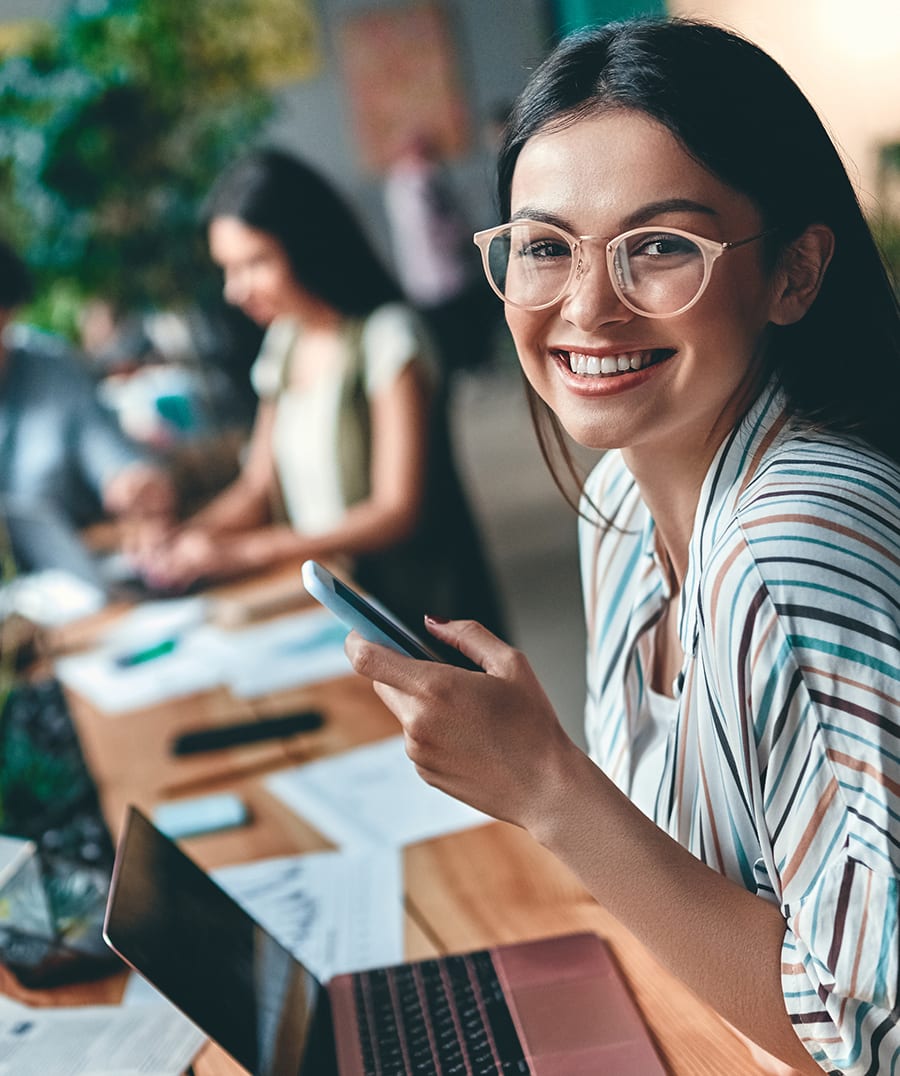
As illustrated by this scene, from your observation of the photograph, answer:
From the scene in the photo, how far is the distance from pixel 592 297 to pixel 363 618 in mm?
287

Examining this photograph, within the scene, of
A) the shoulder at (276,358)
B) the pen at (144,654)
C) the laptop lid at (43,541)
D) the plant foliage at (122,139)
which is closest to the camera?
the pen at (144,654)

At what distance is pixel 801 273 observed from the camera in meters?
0.91

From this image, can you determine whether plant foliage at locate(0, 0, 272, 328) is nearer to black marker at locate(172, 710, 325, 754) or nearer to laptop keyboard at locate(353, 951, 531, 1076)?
black marker at locate(172, 710, 325, 754)

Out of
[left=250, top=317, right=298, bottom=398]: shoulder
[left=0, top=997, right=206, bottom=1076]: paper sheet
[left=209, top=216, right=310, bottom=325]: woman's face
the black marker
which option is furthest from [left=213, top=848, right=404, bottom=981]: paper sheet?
[left=250, top=317, right=298, bottom=398]: shoulder

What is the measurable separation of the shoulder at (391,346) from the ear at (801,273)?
155 centimetres

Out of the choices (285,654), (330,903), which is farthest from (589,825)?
(285,654)

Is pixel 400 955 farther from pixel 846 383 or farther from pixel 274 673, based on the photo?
pixel 274 673

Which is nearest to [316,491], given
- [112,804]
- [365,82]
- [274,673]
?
[274,673]

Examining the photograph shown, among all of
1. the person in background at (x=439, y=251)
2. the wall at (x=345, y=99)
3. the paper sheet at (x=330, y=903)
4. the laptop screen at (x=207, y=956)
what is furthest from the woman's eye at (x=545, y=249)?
the wall at (x=345, y=99)

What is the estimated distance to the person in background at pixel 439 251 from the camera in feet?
24.1

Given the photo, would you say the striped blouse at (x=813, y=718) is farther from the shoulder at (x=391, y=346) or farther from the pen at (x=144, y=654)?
the shoulder at (x=391, y=346)

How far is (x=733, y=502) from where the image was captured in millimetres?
885

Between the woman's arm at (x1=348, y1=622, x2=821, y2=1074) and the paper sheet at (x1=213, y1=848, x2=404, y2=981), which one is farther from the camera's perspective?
the paper sheet at (x1=213, y1=848, x2=404, y2=981)

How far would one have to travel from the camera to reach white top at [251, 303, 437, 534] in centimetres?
244
